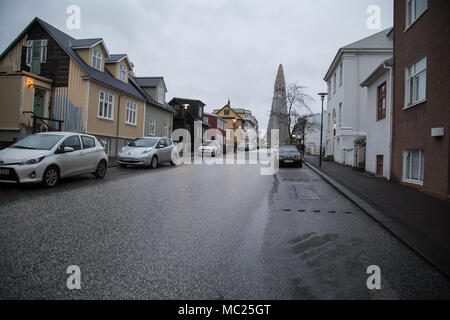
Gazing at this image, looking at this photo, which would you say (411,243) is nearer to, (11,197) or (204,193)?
(204,193)

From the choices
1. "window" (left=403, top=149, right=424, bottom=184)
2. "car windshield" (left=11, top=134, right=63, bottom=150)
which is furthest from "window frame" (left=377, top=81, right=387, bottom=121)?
"car windshield" (left=11, top=134, right=63, bottom=150)

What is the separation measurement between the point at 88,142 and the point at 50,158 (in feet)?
A: 7.18

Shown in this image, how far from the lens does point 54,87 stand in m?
19.3

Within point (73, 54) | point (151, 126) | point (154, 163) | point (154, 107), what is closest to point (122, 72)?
point (154, 107)

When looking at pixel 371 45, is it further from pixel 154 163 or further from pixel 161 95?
pixel 154 163

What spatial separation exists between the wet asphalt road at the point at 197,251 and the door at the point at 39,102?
13342mm

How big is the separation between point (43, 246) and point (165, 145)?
1389 cm

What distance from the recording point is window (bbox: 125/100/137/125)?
24436 mm

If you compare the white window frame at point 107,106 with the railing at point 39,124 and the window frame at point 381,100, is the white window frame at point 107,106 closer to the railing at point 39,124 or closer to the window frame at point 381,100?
the railing at point 39,124

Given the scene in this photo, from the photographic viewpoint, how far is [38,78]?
18.4 m

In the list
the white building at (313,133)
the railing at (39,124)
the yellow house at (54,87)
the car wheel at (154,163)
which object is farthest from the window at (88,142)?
the white building at (313,133)
